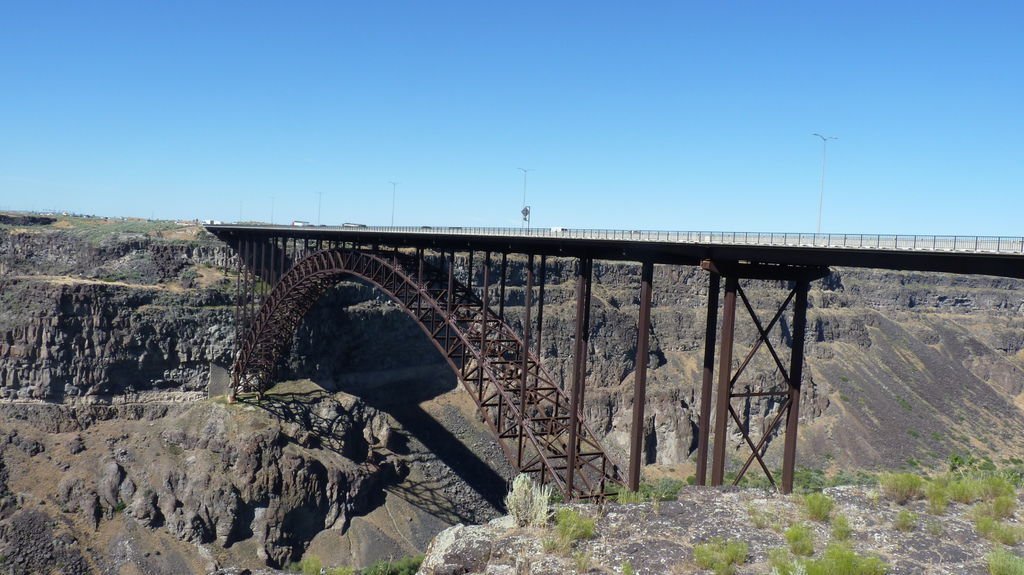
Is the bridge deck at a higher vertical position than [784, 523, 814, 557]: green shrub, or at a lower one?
higher

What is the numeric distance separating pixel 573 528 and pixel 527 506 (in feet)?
5.28

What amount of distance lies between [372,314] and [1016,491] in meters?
56.4

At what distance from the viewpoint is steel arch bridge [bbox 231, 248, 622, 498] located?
92.0 ft

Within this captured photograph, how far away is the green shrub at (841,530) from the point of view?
13015 millimetres

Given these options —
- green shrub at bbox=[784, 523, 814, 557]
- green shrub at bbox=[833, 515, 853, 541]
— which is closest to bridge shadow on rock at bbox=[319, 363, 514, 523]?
green shrub at bbox=[833, 515, 853, 541]

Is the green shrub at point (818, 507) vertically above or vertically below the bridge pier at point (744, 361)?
below

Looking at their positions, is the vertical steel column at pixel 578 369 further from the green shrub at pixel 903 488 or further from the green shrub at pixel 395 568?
the green shrub at pixel 395 568

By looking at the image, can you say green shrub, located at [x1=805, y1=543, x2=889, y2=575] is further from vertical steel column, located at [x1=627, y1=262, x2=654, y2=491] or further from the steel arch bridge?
the steel arch bridge

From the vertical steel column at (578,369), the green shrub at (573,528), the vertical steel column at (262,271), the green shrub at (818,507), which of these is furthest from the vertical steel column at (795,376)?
the vertical steel column at (262,271)

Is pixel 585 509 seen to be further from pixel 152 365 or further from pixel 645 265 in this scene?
pixel 152 365

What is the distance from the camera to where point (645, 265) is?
2288 cm

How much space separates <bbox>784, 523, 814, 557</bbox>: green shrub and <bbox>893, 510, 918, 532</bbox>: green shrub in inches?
75.0

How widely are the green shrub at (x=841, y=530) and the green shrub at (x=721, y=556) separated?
1.95 metres

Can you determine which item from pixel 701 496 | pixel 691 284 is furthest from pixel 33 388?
pixel 691 284
